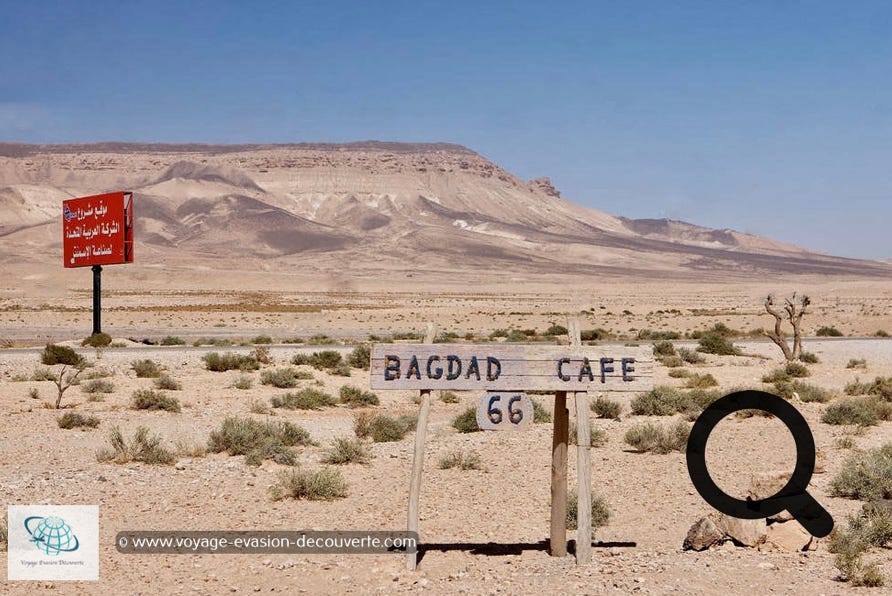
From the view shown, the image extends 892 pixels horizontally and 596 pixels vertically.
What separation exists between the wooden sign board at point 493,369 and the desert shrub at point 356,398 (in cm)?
1167

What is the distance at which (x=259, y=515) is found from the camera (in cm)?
1075

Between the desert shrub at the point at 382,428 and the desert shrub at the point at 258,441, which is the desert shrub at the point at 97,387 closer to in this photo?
the desert shrub at the point at 258,441

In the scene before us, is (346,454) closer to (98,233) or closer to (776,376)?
(776,376)

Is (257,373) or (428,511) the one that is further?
(257,373)

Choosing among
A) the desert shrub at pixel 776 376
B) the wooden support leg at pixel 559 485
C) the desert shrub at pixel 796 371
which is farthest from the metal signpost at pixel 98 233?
the wooden support leg at pixel 559 485

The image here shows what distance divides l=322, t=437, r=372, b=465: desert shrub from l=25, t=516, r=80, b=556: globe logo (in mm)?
4569

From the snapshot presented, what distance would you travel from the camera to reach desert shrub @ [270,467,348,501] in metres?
11.5

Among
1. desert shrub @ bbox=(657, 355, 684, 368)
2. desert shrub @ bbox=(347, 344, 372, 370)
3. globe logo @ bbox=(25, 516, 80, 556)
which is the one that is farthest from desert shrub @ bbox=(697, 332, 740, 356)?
globe logo @ bbox=(25, 516, 80, 556)

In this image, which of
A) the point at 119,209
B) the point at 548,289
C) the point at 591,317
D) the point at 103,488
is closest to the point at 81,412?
the point at 103,488

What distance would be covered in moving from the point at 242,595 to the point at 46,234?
174513 millimetres

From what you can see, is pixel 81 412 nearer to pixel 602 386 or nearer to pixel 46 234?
pixel 602 386

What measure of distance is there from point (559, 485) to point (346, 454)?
16.5ft

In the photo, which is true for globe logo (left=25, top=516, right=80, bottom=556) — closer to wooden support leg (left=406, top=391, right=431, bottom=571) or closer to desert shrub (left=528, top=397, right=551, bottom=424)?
wooden support leg (left=406, top=391, right=431, bottom=571)

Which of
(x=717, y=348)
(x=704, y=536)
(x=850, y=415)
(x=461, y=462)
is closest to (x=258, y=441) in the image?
(x=461, y=462)
